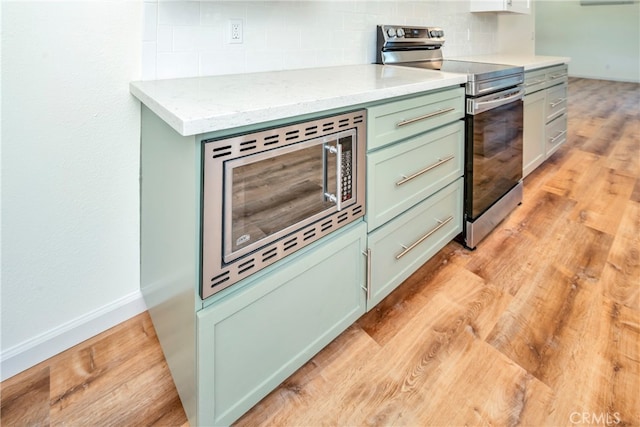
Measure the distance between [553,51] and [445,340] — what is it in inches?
445

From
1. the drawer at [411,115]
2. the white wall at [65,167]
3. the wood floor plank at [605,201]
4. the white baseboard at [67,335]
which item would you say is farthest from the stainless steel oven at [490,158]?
the white baseboard at [67,335]

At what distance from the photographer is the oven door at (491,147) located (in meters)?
1.90

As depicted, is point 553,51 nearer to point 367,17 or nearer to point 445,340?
point 367,17

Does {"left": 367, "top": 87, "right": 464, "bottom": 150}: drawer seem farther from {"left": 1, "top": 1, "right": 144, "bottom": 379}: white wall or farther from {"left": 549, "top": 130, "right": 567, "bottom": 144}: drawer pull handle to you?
{"left": 549, "top": 130, "right": 567, "bottom": 144}: drawer pull handle

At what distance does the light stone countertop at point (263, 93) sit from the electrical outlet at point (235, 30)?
15cm

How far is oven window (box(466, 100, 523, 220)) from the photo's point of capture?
6.31 ft

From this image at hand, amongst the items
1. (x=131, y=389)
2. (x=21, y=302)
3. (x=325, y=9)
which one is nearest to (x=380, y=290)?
(x=131, y=389)

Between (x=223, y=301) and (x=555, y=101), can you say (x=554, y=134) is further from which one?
(x=223, y=301)

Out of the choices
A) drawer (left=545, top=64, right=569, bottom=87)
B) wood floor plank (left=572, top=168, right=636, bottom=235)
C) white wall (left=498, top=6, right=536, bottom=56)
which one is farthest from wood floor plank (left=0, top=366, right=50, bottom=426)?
white wall (left=498, top=6, right=536, bottom=56)

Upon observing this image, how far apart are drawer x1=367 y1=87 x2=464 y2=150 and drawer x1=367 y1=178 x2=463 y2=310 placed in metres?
0.34

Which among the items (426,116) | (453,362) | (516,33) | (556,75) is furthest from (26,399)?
(516,33)

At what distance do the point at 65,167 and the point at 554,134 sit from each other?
377 cm

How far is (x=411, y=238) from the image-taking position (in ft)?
5.51

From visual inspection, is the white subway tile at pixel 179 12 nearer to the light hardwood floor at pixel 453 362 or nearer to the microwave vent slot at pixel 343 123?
the microwave vent slot at pixel 343 123
